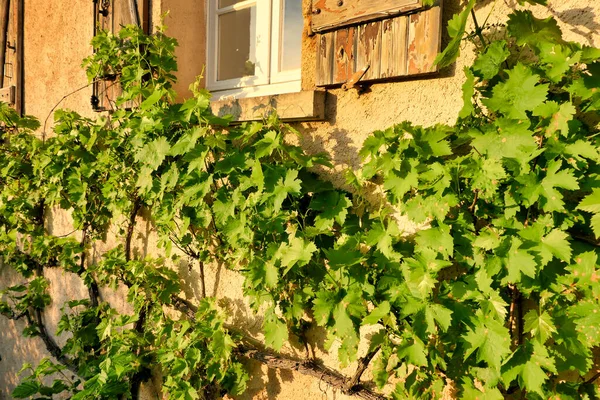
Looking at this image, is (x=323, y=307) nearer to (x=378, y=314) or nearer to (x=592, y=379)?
(x=378, y=314)

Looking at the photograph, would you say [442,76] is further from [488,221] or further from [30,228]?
[30,228]

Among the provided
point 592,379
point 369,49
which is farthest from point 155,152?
point 592,379

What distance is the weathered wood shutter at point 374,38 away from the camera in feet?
5.96

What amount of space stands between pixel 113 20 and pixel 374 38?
2.05 metres

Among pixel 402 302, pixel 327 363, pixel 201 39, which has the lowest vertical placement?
pixel 327 363

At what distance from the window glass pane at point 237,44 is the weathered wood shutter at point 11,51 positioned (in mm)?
2496

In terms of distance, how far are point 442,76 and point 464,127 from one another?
0.86 ft

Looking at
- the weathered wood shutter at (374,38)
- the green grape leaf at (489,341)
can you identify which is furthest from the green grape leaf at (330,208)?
the green grape leaf at (489,341)

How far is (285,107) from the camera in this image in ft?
7.27

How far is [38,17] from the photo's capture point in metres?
4.12

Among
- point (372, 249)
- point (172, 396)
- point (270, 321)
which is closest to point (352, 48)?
point (372, 249)

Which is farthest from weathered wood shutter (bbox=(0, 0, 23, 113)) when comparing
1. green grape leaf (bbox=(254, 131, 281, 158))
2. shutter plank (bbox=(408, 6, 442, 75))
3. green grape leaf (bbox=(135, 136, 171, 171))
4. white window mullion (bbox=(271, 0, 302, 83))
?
shutter plank (bbox=(408, 6, 442, 75))

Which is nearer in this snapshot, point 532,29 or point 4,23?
point 532,29

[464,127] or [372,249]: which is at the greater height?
[464,127]
